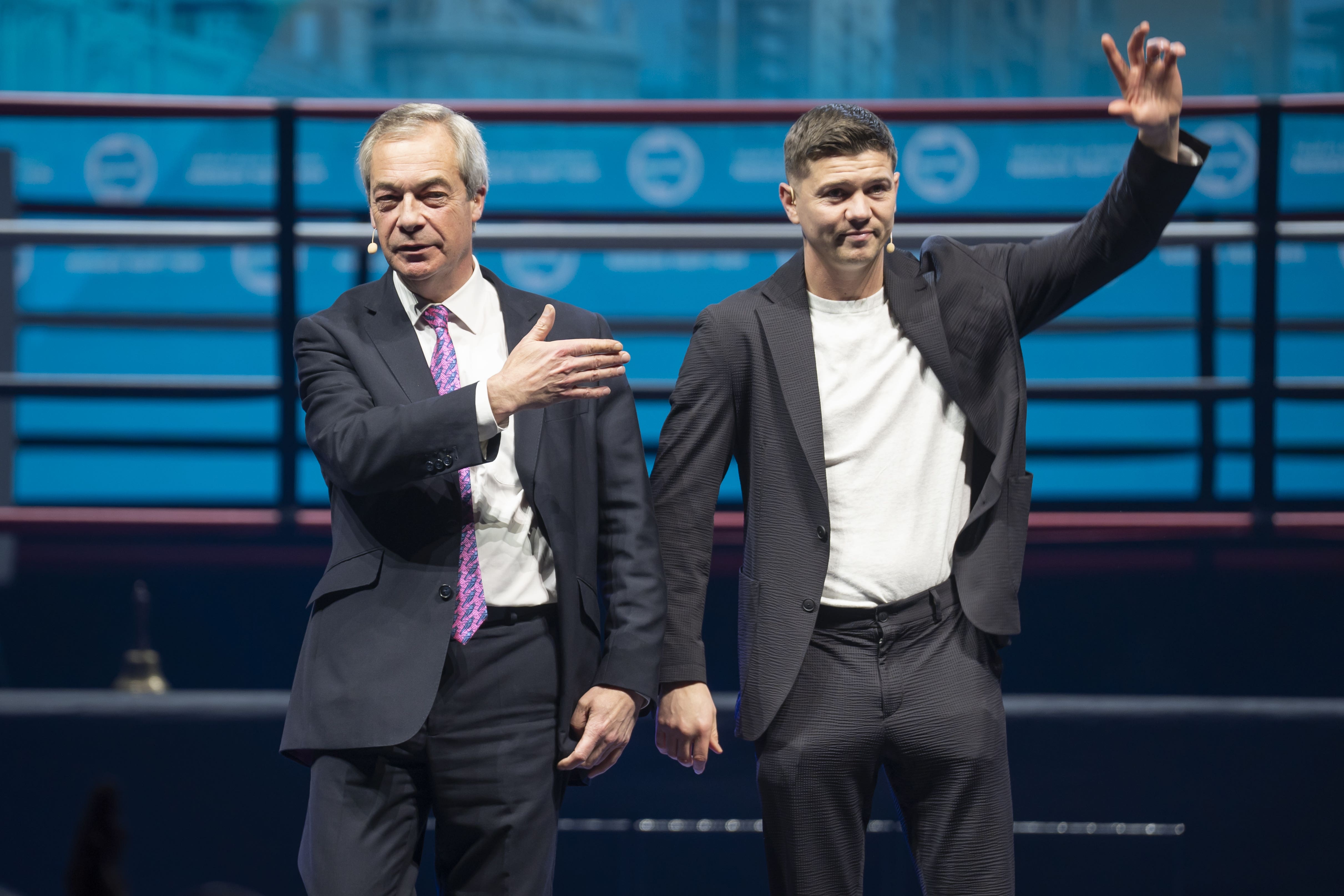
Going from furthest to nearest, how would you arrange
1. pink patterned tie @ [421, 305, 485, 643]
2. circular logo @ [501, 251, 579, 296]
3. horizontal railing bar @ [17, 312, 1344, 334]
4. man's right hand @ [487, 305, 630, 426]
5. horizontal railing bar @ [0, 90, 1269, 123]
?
circular logo @ [501, 251, 579, 296], horizontal railing bar @ [17, 312, 1344, 334], horizontal railing bar @ [0, 90, 1269, 123], pink patterned tie @ [421, 305, 485, 643], man's right hand @ [487, 305, 630, 426]

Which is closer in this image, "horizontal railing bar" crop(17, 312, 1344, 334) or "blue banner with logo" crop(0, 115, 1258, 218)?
"horizontal railing bar" crop(17, 312, 1344, 334)

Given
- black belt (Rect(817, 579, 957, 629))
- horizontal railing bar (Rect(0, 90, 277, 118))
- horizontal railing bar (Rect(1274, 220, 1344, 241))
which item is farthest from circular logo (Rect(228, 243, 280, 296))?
black belt (Rect(817, 579, 957, 629))

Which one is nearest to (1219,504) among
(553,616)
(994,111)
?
(994,111)

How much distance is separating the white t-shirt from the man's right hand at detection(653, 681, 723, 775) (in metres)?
0.19

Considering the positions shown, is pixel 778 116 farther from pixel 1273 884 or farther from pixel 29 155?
pixel 29 155

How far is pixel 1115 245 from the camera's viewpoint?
4.73 ft

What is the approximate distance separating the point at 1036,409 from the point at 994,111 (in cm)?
411

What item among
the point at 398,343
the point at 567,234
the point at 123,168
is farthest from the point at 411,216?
the point at 123,168

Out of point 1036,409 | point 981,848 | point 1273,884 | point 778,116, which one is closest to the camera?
point 981,848

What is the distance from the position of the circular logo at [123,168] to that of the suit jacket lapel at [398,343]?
499cm

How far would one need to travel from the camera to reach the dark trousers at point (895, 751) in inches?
55.8

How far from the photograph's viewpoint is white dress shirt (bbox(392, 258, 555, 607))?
1387 mm

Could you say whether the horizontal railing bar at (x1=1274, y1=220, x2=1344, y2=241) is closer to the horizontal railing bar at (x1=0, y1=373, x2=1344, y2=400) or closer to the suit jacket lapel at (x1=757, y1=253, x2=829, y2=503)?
the horizontal railing bar at (x1=0, y1=373, x2=1344, y2=400)

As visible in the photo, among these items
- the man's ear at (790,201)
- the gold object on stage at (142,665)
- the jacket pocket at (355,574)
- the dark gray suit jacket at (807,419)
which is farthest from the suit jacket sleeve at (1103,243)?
the gold object on stage at (142,665)
